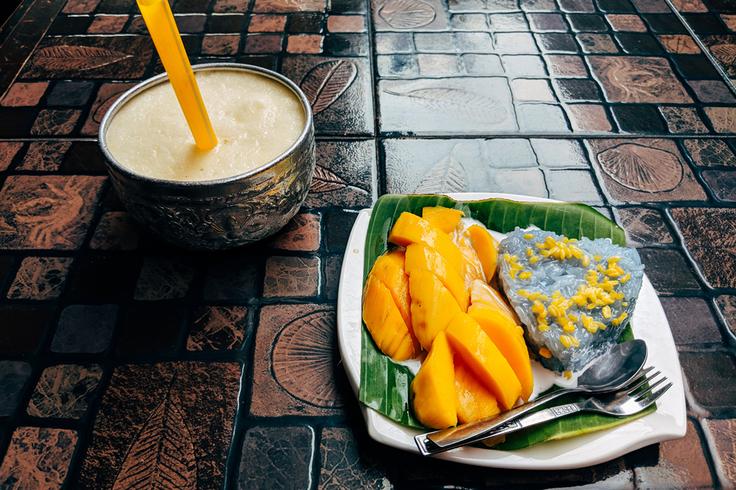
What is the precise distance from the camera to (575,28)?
1.77 metres

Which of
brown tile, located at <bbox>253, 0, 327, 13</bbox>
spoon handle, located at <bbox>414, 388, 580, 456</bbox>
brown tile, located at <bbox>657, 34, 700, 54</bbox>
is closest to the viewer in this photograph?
spoon handle, located at <bbox>414, 388, 580, 456</bbox>

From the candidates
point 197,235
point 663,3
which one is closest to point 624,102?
point 663,3

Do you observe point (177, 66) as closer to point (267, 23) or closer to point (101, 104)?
point (101, 104)

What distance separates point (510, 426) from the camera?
799 mm

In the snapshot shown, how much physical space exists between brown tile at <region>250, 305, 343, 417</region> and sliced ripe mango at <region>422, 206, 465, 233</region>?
0.25 metres

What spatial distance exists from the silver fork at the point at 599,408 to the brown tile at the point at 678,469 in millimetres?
106

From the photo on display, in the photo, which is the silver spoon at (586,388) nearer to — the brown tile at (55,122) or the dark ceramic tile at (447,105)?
the dark ceramic tile at (447,105)

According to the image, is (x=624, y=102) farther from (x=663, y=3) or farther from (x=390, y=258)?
(x=390, y=258)

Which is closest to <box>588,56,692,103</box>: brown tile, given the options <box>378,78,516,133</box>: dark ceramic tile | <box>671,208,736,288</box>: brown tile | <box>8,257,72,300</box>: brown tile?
<box>378,78,516,133</box>: dark ceramic tile

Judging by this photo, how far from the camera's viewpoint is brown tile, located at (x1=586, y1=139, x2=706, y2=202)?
4.20ft

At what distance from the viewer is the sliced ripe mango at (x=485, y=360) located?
81 centimetres

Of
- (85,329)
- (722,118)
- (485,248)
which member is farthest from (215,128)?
(722,118)

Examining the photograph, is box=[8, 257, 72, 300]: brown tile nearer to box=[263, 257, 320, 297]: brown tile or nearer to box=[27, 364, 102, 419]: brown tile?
box=[27, 364, 102, 419]: brown tile

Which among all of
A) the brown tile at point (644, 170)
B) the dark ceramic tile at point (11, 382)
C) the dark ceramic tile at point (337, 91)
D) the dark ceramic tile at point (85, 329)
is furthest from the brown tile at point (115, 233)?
the brown tile at point (644, 170)
